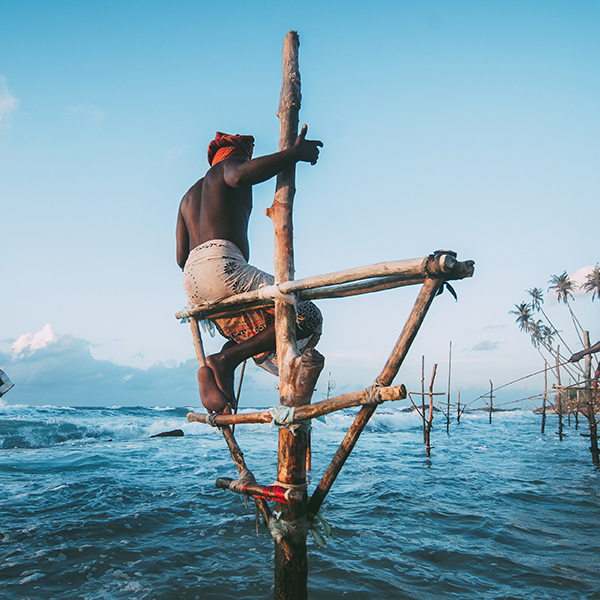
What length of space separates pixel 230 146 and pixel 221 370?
1.91m

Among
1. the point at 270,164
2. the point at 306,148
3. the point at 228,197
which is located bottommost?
the point at 228,197

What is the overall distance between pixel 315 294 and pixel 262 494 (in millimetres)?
1415

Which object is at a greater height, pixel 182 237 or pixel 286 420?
pixel 182 237

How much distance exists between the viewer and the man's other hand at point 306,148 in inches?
113

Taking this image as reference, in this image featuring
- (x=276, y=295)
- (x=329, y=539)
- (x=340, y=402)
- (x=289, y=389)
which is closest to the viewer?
(x=340, y=402)

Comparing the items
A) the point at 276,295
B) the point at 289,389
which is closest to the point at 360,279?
the point at 276,295

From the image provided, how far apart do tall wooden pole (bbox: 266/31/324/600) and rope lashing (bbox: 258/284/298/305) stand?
5cm

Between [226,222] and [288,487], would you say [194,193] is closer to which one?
[226,222]

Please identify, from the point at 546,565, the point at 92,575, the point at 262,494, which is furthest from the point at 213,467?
the point at 262,494

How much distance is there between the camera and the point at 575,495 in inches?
348

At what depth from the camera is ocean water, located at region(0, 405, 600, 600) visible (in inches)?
166

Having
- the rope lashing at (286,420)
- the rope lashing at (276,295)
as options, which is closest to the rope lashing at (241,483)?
the rope lashing at (286,420)

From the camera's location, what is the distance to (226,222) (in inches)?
124

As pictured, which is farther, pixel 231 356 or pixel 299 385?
pixel 231 356
